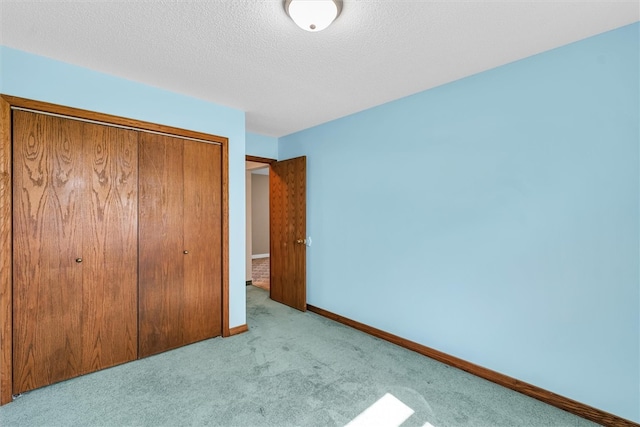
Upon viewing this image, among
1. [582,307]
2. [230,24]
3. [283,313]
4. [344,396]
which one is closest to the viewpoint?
[230,24]

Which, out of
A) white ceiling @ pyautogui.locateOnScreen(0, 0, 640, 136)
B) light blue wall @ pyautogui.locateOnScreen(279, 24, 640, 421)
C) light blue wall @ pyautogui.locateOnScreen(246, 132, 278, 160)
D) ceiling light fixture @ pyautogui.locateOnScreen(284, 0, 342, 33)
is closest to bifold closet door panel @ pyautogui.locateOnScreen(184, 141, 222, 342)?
white ceiling @ pyautogui.locateOnScreen(0, 0, 640, 136)

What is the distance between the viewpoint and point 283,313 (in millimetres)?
3932

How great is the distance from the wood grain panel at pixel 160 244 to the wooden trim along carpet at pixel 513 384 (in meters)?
2.01

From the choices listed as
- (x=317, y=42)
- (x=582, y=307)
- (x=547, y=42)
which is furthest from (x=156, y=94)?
(x=582, y=307)

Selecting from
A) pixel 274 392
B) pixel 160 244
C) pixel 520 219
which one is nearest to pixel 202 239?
pixel 160 244

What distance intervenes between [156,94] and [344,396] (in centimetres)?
302

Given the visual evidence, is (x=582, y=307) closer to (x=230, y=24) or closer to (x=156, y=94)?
(x=230, y=24)

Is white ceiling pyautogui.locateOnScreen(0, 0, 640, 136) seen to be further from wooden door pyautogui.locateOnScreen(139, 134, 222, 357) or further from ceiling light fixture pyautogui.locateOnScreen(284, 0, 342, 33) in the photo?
wooden door pyautogui.locateOnScreen(139, 134, 222, 357)

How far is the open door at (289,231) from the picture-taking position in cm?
405

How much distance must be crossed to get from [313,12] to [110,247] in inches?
94.2

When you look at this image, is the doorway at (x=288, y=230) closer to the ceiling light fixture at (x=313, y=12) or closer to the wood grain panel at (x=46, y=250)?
the wood grain panel at (x=46, y=250)

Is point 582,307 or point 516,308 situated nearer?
point 582,307

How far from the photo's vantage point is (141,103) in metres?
2.67

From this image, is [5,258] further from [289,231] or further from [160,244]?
[289,231]
